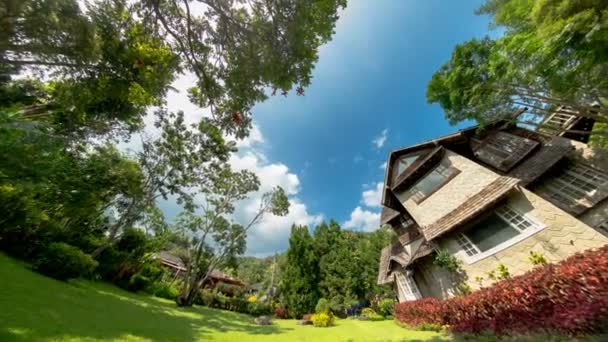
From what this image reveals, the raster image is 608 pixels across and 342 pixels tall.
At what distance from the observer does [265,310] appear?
24062 mm

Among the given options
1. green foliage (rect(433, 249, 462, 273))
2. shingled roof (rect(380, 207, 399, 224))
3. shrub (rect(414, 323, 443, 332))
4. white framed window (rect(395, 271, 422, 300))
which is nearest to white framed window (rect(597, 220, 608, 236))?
green foliage (rect(433, 249, 462, 273))

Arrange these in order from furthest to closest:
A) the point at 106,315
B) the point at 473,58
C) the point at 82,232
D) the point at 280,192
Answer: the point at 280,192 → the point at 82,232 → the point at 473,58 → the point at 106,315

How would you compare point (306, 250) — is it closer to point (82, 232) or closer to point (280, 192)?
point (280, 192)

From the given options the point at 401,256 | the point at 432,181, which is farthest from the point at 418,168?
the point at 401,256

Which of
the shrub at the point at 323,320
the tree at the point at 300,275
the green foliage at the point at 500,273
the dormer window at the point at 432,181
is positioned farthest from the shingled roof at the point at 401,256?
the tree at the point at 300,275

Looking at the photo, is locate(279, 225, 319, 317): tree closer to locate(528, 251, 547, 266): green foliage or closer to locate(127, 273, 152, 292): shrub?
locate(127, 273, 152, 292): shrub

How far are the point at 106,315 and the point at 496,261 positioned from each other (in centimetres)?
1399

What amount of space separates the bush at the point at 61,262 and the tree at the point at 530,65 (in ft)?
60.1

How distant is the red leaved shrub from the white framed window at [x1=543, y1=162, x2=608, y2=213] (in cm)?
593

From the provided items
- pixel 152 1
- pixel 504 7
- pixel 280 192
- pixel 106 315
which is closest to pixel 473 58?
pixel 504 7

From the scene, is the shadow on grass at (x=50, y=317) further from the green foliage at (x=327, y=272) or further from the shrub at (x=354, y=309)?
the shrub at (x=354, y=309)

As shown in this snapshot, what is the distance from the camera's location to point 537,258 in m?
7.74

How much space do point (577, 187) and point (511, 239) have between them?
479cm

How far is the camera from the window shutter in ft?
38.9
